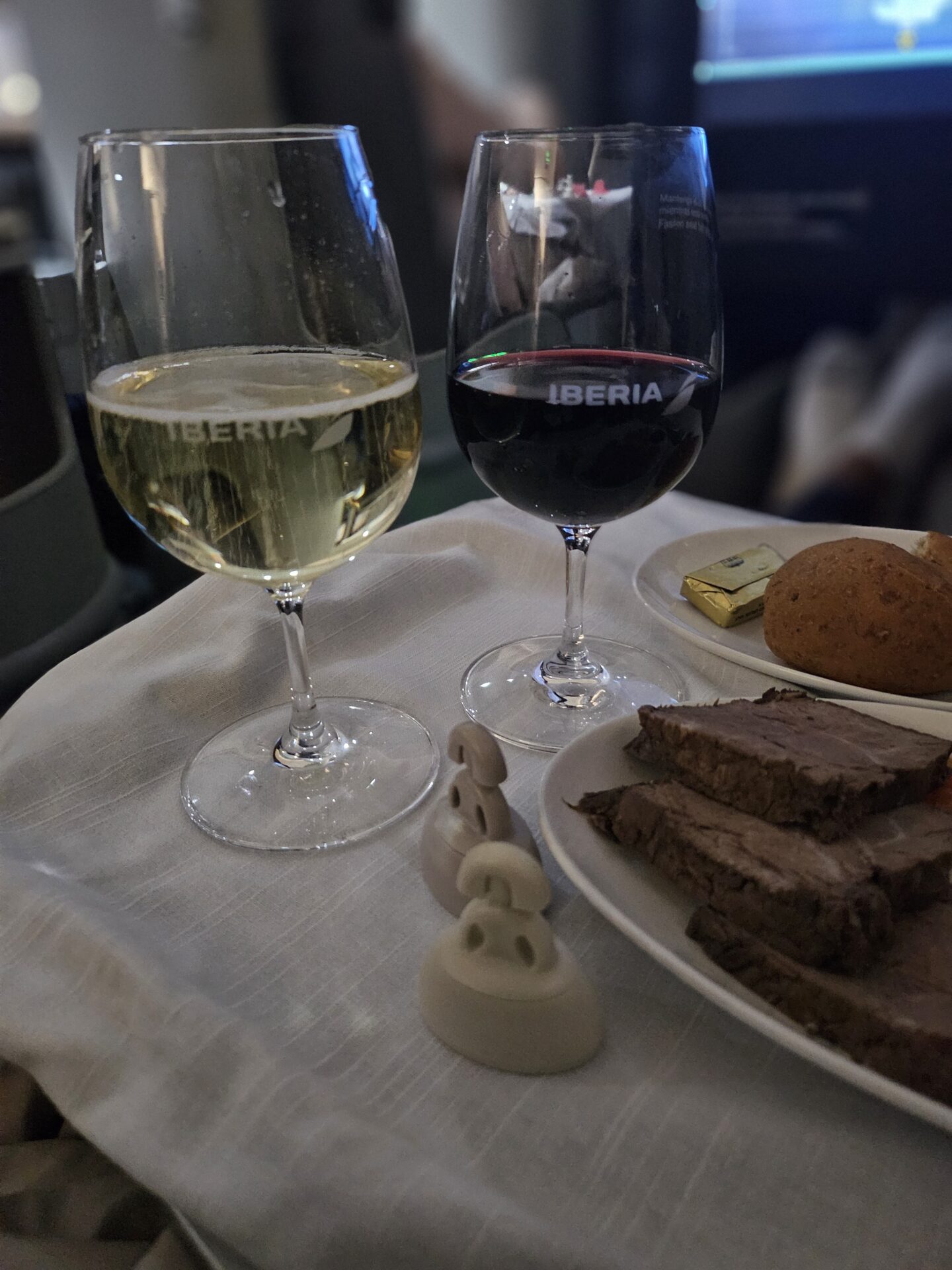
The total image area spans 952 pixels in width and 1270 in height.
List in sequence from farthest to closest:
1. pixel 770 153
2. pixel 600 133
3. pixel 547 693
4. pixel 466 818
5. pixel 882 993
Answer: pixel 770 153
pixel 547 693
pixel 600 133
pixel 466 818
pixel 882 993

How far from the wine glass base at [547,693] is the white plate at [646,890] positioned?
4.2 inches

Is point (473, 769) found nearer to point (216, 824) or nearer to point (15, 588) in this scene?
point (216, 824)

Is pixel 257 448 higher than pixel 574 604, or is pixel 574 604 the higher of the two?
pixel 257 448

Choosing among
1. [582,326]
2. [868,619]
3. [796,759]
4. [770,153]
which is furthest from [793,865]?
[770,153]

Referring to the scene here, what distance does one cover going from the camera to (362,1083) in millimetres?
429

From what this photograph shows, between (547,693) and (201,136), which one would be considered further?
(547,693)

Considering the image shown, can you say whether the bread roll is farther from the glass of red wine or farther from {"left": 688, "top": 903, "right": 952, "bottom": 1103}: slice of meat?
{"left": 688, "top": 903, "right": 952, "bottom": 1103}: slice of meat

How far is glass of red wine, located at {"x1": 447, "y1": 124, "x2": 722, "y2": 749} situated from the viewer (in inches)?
25.2

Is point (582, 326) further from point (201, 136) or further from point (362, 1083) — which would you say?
point (362, 1083)

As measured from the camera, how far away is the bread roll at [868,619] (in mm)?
649

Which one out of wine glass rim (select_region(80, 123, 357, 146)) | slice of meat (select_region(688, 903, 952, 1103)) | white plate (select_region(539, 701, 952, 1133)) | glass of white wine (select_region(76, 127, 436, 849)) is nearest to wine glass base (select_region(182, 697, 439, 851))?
glass of white wine (select_region(76, 127, 436, 849))

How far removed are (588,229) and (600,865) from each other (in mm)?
425

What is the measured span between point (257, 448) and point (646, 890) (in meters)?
0.32

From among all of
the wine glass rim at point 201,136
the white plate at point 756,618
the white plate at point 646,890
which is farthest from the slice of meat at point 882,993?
the wine glass rim at point 201,136
